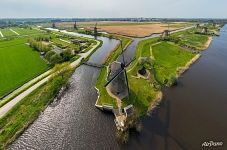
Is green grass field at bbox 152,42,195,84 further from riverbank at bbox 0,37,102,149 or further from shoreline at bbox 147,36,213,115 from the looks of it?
riverbank at bbox 0,37,102,149

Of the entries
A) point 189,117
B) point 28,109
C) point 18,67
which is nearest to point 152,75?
point 189,117

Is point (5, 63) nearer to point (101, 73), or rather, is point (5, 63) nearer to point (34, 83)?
point (34, 83)

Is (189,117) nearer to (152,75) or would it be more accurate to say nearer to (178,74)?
(152,75)

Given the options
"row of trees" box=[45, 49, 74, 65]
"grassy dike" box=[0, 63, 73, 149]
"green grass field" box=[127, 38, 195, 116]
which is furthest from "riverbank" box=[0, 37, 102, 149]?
"green grass field" box=[127, 38, 195, 116]

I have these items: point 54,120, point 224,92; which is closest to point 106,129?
point 54,120

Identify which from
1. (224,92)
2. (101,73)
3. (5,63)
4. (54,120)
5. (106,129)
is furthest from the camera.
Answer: (5,63)

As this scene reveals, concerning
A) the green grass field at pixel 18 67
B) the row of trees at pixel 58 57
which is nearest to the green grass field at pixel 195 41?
the row of trees at pixel 58 57
